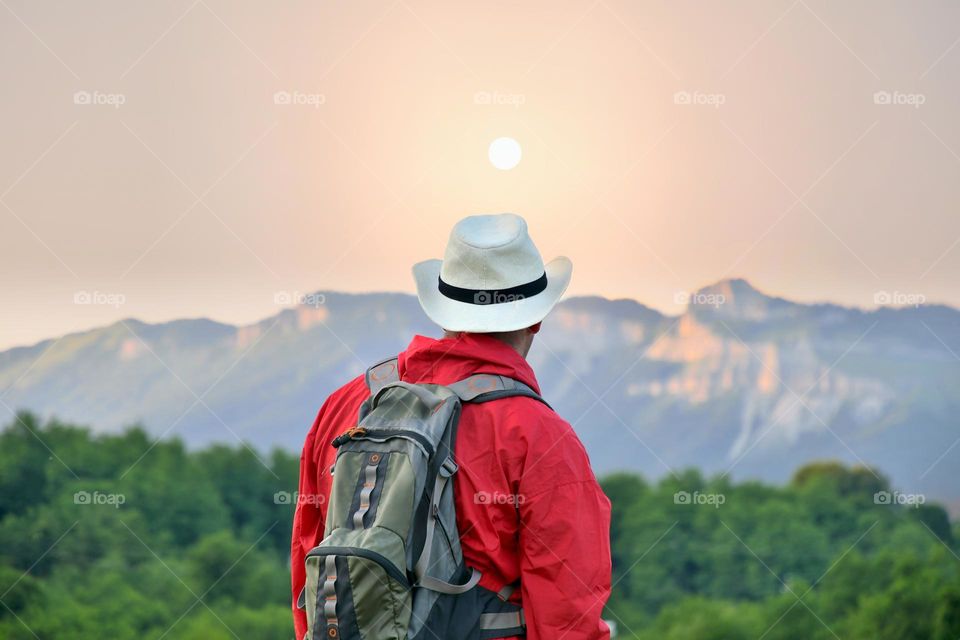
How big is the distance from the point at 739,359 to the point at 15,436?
3.67 m

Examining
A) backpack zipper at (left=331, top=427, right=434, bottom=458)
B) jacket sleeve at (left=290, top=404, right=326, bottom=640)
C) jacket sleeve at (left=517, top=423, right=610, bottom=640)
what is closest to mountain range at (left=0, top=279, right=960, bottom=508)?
jacket sleeve at (left=290, top=404, right=326, bottom=640)

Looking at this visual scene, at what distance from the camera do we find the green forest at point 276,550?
436 centimetres

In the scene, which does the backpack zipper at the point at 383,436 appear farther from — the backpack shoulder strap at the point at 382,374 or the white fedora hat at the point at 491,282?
the white fedora hat at the point at 491,282

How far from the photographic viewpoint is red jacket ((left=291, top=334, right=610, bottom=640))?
1.22 metres

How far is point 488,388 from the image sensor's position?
129 centimetres

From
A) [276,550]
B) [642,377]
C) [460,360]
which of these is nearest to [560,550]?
[460,360]

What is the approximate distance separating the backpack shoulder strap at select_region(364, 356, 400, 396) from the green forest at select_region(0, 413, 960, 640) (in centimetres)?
328

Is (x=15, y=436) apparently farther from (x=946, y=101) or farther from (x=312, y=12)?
(x=946, y=101)

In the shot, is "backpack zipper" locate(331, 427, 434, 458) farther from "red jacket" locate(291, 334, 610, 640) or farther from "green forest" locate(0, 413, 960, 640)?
"green forest" locate(0, 413, 960, 640)

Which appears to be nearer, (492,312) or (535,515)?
(535,515)

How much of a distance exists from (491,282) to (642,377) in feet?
13.3

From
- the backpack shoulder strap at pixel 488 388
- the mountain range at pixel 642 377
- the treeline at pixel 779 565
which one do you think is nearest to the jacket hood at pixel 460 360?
the backpack shoulder strap at pixel 488 388

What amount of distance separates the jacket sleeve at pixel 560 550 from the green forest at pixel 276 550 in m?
3.40

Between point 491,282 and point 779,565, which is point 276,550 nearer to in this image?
point 779,565
